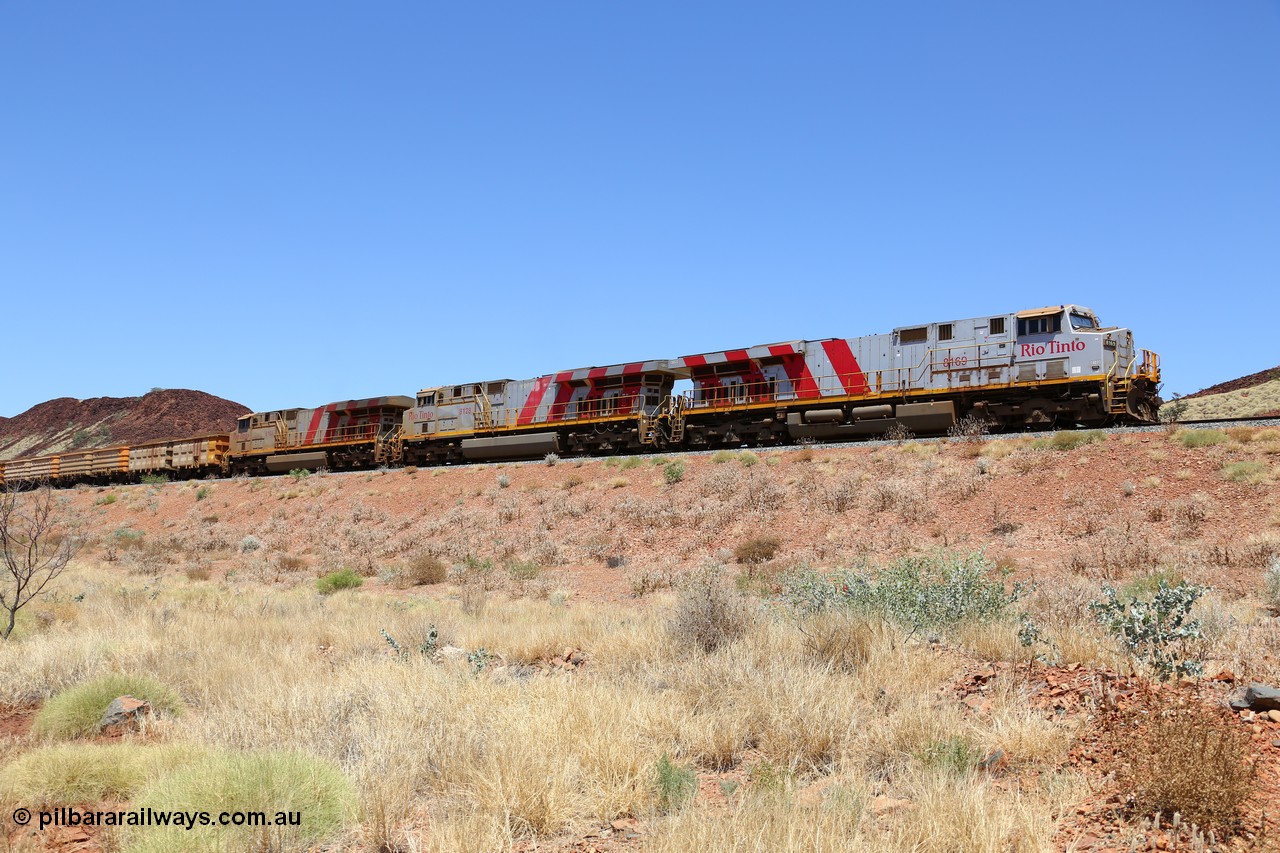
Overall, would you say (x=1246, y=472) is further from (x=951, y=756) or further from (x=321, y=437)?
(x=321, y=437)

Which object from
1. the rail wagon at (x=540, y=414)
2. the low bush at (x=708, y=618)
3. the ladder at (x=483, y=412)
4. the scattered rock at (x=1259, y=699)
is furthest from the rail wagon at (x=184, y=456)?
the scattered rock at (x=1259, y=699)

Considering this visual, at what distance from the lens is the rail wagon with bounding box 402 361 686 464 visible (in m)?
32.2

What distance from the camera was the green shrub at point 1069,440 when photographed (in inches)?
779

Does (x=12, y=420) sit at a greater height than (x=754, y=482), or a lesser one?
greater

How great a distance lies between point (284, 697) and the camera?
24.7ft

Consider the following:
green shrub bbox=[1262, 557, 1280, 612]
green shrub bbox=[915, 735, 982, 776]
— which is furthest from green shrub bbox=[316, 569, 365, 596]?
green shrub bbox=[1262, 557, 1280, 612]

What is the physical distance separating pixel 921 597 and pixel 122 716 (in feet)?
26.0

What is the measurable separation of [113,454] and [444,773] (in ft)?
201

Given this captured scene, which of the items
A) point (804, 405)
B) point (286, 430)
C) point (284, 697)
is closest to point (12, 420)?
point (286, 430)

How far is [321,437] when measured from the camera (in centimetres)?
4481

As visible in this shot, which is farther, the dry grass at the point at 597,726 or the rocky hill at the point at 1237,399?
the rocky hill at the point at 1237,399

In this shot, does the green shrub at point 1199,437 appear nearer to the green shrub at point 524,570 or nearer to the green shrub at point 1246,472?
the green shrub at point 1246,472

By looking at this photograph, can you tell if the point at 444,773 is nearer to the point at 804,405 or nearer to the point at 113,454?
the point at 804,405

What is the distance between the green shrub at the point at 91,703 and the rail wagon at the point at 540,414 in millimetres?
23545
